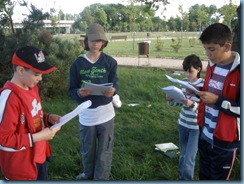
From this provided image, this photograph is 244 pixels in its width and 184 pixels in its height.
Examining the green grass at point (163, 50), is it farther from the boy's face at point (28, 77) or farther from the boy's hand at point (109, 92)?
the boy's face at point (28, 77)

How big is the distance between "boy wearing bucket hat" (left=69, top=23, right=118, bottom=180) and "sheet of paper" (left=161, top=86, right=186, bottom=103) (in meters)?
0.48

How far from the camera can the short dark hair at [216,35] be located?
198cm

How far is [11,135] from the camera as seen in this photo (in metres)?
1.71

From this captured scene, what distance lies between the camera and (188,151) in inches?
107

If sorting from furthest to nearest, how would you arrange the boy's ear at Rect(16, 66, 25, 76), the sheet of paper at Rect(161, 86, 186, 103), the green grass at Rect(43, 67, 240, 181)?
the green grass at Rect(43, 67, 240, 181) → the sheet of paper at Rect(161, 86, 186, 103) → the boy's ear at Rect(16, 66, 25, 76)

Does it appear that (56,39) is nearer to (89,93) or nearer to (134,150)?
(134,150)

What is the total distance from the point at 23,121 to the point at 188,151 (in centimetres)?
158

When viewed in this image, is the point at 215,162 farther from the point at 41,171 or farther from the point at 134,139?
the point at 134,139

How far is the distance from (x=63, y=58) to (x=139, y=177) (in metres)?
3.75

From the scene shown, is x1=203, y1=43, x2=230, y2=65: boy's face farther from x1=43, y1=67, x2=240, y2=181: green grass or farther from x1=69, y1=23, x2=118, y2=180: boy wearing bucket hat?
x1=43, y1=67, x2=240, y2=181: green grass

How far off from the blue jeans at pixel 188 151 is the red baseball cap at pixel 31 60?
1468mm

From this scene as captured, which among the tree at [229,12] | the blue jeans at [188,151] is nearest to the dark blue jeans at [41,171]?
the blue jeans at [188,151]

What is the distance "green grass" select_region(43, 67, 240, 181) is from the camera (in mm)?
3014

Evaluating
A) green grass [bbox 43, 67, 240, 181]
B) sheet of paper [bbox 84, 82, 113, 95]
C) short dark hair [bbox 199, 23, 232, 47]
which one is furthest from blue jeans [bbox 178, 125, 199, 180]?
short dark hair [bbox 199, 23, 232, 47]
